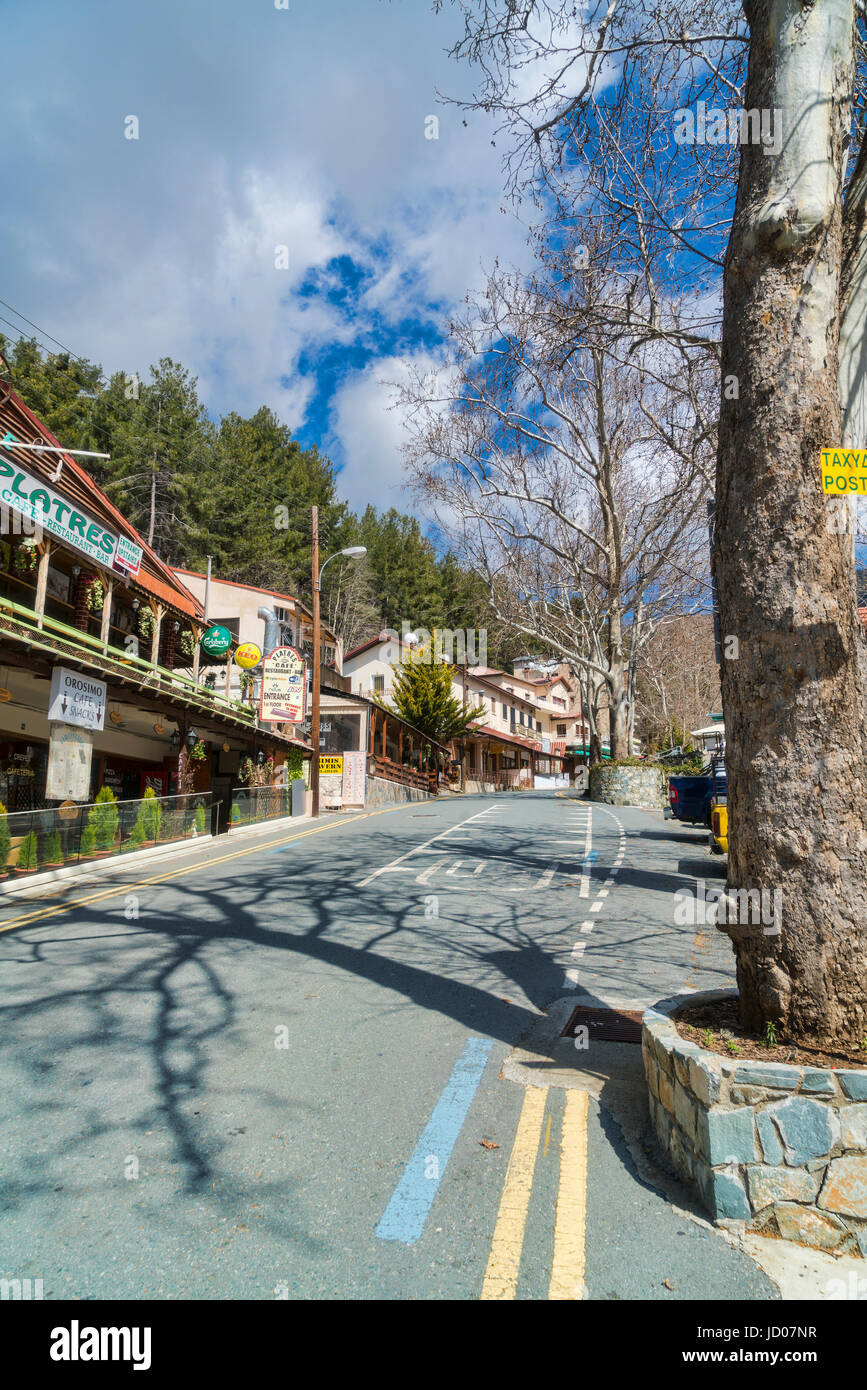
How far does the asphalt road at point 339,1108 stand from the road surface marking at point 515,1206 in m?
0.01

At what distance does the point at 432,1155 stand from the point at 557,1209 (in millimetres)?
→ 644

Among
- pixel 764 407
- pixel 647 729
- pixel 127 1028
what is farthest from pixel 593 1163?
pixel 647 729

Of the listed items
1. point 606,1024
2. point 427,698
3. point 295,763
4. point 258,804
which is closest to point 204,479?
point 427,698

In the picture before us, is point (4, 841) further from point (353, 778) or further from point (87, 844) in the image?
point (353, 778)

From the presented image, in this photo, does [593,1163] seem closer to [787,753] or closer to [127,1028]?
[787,753]

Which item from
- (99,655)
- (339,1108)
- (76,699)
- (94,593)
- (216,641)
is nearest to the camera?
(339,1108)

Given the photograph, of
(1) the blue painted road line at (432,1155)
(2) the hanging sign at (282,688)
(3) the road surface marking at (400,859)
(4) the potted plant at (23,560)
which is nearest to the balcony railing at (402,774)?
(2) the hanging sign at (282,688)

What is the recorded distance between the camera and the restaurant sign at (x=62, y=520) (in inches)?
512

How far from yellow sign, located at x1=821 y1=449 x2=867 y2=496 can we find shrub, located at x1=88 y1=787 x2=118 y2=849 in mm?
12300

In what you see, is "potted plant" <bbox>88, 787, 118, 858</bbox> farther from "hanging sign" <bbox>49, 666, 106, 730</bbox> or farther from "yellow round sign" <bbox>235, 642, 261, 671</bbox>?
"yellow round sign" <bbox>235, 642, 261, 671</bbox>

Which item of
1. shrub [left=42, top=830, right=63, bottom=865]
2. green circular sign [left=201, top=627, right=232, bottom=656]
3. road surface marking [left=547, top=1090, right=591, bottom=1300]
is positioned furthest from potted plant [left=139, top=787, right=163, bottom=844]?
road surface marking [left=547, top=1090, right=591, bottom=1300]

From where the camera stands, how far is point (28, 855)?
1127cm

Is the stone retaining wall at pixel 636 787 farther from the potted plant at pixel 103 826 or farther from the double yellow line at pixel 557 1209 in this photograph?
the double yellow line at pixel 557 1209

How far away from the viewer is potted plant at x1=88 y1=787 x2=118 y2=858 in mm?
13007
